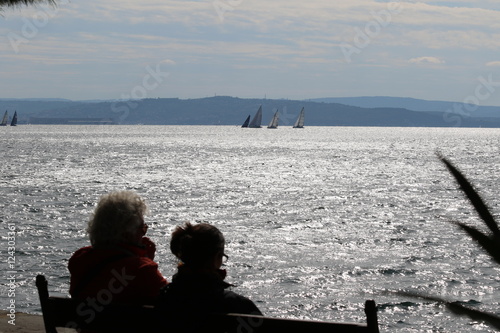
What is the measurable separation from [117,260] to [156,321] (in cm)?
35

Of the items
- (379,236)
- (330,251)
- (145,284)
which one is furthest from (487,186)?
(145,284)

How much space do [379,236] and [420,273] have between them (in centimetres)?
729

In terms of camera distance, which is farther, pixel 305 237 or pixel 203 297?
pixel 305 237

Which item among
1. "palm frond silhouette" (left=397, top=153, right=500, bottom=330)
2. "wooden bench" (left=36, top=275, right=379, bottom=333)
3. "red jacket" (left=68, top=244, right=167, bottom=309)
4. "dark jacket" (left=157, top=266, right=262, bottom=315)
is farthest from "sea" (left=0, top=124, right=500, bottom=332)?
"red jacket" (left=68, top=244, right=167, bottom=309)

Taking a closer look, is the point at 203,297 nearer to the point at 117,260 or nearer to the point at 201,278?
the point at 201,278

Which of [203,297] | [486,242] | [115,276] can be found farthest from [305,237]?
[486,242]

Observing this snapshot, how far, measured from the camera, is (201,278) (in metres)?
3.10

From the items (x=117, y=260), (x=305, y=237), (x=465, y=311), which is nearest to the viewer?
(x=465, y=311)

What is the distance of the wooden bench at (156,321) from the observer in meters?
2.83

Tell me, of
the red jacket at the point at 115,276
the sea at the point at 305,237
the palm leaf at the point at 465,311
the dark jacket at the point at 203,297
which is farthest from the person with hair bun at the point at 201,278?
the palm leaf at the point at 465,311

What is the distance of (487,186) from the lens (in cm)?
5009

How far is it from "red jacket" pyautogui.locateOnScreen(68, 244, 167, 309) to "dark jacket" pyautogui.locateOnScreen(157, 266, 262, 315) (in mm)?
241

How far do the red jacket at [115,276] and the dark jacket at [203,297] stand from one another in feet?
0.79

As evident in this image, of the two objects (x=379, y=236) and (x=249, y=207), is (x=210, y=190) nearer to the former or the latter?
(x=249, y=207)
